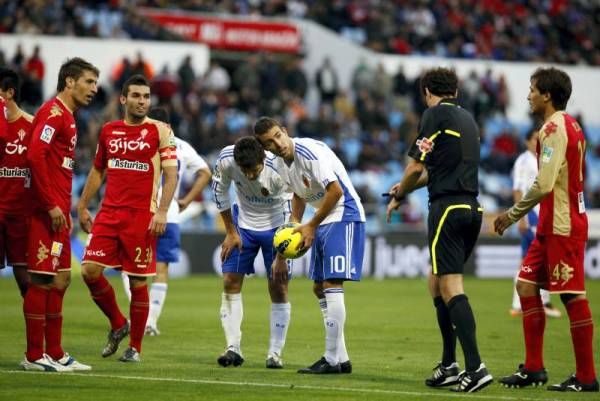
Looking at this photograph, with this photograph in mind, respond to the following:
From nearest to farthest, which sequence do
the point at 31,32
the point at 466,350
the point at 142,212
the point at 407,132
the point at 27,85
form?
1. the point at 466,350
2. the point at 142,212
3. the point at 27,85
4. the point at 31,32
5. the point at 407,132

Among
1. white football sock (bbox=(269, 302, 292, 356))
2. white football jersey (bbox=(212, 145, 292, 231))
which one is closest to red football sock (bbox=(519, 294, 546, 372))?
white football sock (bbox=(269, 302, 292, 356))

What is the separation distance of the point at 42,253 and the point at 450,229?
11.9ft

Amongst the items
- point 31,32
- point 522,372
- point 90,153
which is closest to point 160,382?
point 522,372

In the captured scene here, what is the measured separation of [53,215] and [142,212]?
111cm

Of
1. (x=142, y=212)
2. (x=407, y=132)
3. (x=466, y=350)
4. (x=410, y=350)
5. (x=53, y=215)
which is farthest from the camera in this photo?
(x=407, y=132)

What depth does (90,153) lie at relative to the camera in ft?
94.4

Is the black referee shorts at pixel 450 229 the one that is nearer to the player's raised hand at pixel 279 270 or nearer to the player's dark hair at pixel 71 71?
the player's raised hand at pixel 279 270

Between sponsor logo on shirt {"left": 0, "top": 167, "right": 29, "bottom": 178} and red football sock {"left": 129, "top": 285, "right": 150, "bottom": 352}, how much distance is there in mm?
1534

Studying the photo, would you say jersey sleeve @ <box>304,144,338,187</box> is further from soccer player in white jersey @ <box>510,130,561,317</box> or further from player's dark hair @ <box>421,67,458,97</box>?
soccer player in white jersey @ <box>510,130,561,317</box>

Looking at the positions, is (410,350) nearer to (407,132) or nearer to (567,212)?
(567,212)

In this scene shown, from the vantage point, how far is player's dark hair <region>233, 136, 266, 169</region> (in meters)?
11.5

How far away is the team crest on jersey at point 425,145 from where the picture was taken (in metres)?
10.2

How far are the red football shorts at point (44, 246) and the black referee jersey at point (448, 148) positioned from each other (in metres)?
3.29

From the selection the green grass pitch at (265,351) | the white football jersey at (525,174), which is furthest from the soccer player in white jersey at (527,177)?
the green grass pitch at (265,351)
